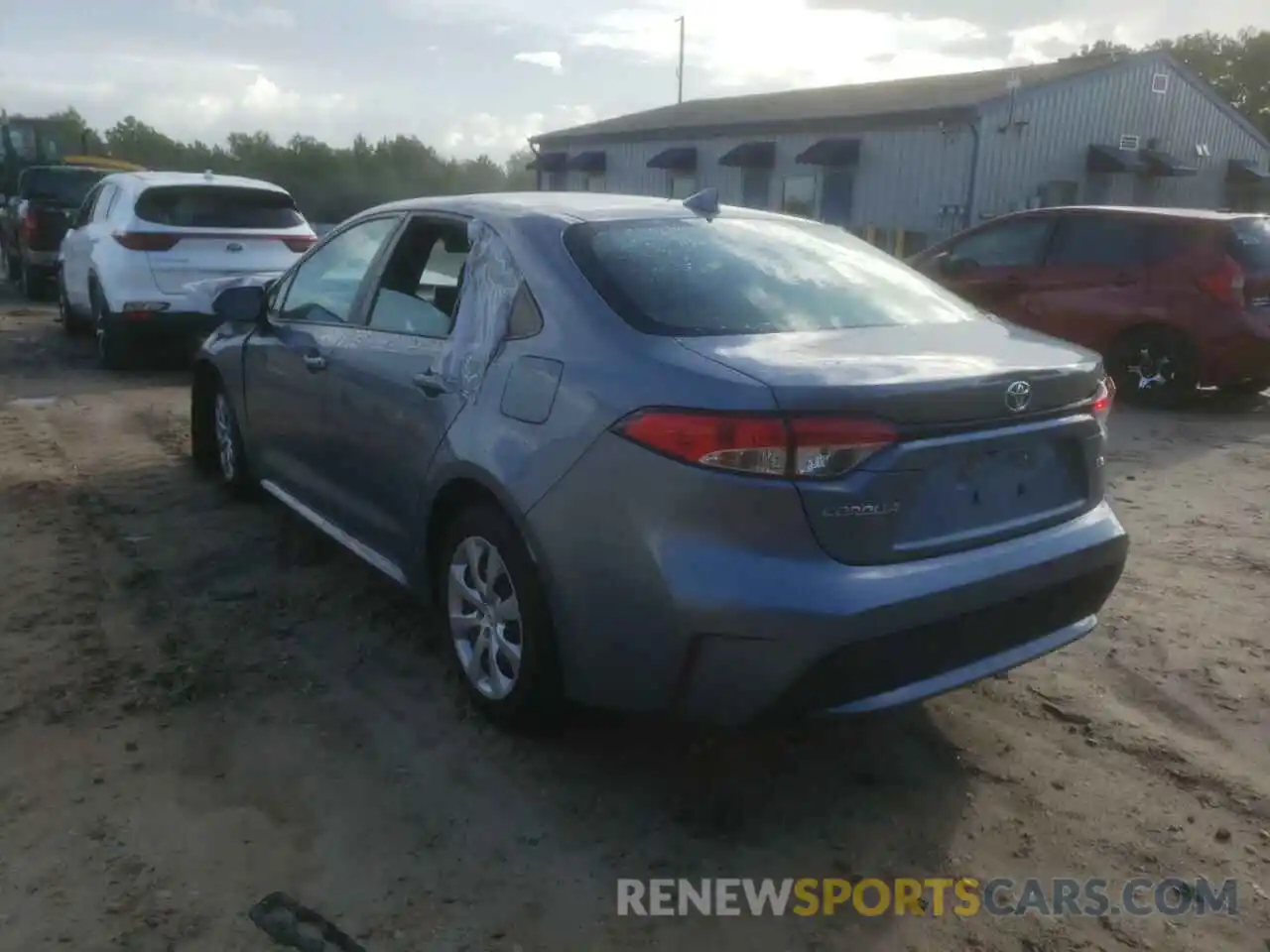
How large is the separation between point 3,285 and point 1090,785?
744 inches

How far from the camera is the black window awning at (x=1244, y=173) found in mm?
27500

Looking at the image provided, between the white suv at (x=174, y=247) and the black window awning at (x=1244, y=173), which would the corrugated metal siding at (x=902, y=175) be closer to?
the black window awning at (x=1244, y=173)

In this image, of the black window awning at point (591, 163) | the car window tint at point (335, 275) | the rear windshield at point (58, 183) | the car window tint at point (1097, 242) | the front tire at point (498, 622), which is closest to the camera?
the front tire at point (498, 622)

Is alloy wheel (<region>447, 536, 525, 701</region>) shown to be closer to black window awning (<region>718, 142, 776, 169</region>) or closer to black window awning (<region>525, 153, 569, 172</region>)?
black window awning (<region>718, 142, 776, 169</region>)

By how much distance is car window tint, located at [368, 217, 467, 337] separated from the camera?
12.2 feet

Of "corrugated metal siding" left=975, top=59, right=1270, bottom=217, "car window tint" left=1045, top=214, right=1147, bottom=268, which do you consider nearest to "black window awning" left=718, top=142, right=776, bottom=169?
"corrugated metal siding" left=975, top=59, right=1270, bottom=217

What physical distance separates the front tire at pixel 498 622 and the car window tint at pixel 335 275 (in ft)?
4.30

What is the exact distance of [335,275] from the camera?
456 cm

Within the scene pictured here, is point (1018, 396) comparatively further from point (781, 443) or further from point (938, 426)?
point (781, 443)

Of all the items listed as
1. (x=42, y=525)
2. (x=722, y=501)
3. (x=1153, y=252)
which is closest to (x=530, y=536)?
(x=722, y=501)

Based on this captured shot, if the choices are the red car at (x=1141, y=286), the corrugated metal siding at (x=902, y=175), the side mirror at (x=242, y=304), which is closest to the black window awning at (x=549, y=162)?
the corrugated metal siding at (x=902, y=175)

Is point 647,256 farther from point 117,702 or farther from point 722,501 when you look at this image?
point 117,702

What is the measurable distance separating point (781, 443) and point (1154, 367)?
756 centimetres

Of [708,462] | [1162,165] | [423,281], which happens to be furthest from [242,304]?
[1162,165]
